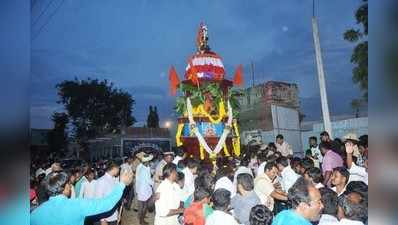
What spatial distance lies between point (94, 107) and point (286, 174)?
25182 mm

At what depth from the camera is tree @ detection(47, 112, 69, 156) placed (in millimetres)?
28359

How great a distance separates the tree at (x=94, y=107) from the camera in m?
28.2

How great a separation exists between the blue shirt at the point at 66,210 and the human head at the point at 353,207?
1.79 meters

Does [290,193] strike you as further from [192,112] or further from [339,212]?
[192,112]

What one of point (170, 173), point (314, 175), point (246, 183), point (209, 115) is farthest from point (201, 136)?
point (246, 183)

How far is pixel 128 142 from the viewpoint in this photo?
914 inches

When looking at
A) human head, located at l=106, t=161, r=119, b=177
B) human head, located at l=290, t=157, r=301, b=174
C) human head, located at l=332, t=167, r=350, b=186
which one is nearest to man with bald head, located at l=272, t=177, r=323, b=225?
human head, located at l=332, t=167, r=350, b=186

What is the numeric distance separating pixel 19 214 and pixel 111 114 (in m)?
28.7

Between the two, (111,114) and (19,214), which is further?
(111,114)

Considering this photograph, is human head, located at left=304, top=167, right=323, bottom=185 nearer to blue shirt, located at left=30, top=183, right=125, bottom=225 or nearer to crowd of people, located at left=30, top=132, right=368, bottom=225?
crowd of people, located at left=30, top=132, right=368, bottom=225

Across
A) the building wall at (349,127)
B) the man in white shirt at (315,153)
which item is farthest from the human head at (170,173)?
the building wall at (349,127)

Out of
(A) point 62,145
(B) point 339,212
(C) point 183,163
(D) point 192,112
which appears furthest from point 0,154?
(A) point 62,145

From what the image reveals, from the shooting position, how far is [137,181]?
773 cm

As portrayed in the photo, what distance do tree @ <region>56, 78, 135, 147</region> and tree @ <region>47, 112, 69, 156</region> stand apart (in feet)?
2.18
